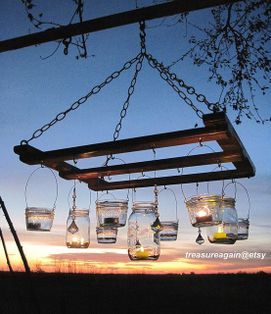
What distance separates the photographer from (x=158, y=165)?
9.78 feet

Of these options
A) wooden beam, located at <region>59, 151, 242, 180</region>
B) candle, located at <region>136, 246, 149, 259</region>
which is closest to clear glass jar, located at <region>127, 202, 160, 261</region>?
candle, located at <region>136, 246, 149, 259</region>

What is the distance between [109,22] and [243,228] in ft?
7.25

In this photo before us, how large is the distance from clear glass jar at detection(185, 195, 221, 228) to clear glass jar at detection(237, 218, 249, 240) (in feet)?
2.73

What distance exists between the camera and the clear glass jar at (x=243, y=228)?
3784mm

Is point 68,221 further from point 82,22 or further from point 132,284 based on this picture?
point 132,284

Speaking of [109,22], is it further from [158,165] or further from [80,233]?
[80,233]

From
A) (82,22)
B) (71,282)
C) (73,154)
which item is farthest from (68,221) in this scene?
(71,282)

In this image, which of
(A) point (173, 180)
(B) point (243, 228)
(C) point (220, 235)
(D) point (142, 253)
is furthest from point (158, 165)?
(B) point (243, 228)

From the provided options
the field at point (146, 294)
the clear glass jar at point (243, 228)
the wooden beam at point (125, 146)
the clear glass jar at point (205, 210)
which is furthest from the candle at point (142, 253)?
the field at point (146, 294)

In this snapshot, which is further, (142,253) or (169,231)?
(169,231)

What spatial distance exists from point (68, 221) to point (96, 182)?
37 centimetres

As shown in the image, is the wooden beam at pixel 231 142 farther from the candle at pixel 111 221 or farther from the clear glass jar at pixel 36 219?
the clear glass jar at pixel 36 219

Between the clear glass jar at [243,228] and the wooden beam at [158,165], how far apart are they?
3.44ft

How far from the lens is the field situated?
38.1 metres
